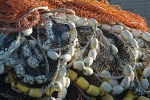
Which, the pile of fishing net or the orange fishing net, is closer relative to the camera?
the pile of fishing net

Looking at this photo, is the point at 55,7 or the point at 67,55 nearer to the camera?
the point at 67,55

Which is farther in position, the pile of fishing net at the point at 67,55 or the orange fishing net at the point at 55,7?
the orange fishing net at the point at 55,7

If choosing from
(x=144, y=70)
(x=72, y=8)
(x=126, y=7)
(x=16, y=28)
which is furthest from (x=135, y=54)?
(x=126, y=7)

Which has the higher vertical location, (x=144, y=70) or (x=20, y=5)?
(x=20, y=5)

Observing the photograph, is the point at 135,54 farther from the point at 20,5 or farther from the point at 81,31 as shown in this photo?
the point at 20,5
